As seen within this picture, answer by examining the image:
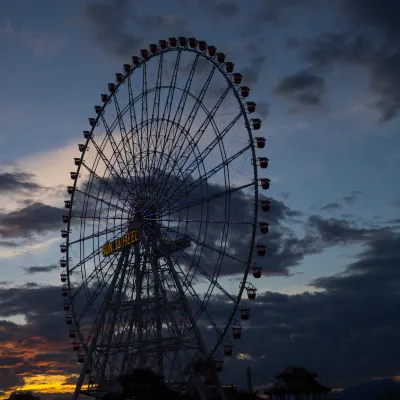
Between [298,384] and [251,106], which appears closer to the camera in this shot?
[251,106]

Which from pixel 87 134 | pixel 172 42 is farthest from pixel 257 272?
pixel 87 134

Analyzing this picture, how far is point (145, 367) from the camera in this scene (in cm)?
4541

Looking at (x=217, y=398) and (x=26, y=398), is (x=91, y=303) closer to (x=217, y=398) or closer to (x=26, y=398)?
(x=217, y=398)

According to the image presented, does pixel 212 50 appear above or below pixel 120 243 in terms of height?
above

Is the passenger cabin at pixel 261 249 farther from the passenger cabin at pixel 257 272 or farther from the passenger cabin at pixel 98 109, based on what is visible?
the passenger cabin at pixel 98 109

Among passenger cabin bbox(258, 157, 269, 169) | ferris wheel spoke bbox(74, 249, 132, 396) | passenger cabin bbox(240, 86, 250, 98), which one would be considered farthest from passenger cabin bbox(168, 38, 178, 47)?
ferris wheel spoke bbox(74, 249, 132, 396)

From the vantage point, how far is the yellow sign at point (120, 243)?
4859cm

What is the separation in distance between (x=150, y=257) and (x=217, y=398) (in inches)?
468

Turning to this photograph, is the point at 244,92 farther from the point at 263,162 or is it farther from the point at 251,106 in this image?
the point at 263,162

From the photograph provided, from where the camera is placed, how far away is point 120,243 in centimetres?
5022

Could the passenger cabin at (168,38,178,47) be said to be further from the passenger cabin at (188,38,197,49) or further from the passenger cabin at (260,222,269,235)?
the passenger cabin at (260,222,269,235)

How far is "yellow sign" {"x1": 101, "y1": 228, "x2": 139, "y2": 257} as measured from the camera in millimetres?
48594

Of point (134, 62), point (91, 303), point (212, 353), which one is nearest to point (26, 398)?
point (91, 303)

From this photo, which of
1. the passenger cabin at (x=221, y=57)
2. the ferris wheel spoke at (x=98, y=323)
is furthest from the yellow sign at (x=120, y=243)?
the passenger cabin at (x=221, y=57)
